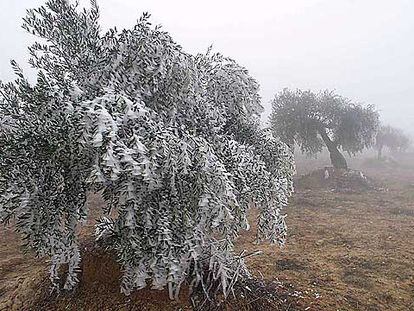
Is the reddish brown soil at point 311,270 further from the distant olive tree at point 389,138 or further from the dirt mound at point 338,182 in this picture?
the distant olive tree at point 389,138

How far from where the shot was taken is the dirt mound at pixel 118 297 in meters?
6.91

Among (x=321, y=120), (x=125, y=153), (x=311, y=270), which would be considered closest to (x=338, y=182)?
(x=321, y=120)

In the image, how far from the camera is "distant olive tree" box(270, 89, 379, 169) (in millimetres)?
29234

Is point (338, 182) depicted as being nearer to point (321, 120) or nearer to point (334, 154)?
point (334, 154)

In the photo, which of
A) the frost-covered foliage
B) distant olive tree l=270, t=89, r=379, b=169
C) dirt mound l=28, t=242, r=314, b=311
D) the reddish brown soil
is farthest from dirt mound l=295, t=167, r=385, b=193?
the frost-covered foliage

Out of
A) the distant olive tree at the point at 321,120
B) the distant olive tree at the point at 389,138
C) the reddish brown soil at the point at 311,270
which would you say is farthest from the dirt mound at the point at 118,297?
the distant olive tree at the point at 389,138

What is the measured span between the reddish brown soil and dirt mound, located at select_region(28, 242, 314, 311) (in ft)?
0.07

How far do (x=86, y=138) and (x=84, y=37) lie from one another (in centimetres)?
265

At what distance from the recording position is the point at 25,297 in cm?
805

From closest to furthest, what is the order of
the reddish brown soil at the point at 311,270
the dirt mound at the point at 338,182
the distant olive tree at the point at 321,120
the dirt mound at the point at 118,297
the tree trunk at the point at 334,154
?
1. the dirt mound at the point at 118,297
2. the reddish brown soil at the point at 311,270
3. the dirt mound at the point at 338,182
4. the distant olive tree at the point at 321,120
5. the tree trunk at the point at 334,154

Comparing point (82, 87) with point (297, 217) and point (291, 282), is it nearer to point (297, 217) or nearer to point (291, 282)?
point (291, 282)

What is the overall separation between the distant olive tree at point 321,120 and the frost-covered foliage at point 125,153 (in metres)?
22.6

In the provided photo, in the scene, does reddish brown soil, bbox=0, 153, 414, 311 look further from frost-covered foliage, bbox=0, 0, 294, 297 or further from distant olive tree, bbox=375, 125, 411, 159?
distant olive tree, bbox=375, 125, 411, 159

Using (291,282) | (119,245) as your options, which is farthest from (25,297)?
(291,282)
